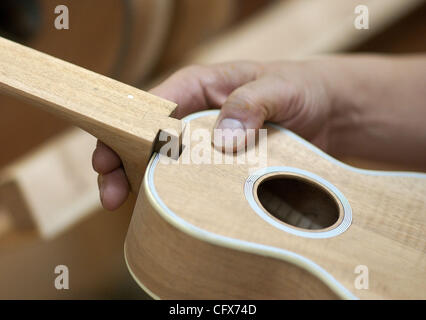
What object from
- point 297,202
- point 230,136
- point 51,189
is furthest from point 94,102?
point 51,189

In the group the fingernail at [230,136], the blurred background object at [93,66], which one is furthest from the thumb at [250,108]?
the blurred background object at [93,66]

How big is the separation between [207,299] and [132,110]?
0.19m

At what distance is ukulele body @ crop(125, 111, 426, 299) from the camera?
400 mm

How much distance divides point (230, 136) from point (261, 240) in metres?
0.13

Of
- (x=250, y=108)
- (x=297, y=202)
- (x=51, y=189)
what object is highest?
(x=250, y=108)

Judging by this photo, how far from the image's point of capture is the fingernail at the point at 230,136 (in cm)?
49

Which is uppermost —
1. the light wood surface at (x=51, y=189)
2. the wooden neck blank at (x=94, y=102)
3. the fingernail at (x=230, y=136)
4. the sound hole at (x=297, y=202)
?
the wooden neck blank at (x=94, y=102)

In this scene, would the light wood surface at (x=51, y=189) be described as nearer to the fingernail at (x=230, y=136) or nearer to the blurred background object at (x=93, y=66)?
the blurred background object at (x=93, y=66)

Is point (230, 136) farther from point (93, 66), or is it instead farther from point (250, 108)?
point (93, 66)

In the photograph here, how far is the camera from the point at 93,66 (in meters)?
0.86

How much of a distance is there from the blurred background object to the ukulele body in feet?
1.32

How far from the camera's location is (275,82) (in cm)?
57

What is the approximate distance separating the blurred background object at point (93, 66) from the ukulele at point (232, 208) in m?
0.36

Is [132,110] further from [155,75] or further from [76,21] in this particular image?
[155,75]
